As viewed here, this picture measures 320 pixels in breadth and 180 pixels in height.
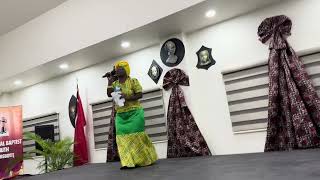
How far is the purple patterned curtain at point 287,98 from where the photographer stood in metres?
3.37

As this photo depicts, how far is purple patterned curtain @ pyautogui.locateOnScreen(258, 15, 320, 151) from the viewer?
3367mm

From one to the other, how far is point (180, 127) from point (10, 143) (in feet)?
8.60

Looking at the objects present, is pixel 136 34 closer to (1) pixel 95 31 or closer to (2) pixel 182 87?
(1) pixel 95 31

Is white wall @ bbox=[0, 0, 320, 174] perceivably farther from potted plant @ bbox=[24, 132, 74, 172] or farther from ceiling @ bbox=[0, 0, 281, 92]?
potted plant @ bbox=[24, 132, 74, 172]

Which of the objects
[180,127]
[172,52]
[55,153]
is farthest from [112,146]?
[172,52]

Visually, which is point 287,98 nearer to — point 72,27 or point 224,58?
point 224,58

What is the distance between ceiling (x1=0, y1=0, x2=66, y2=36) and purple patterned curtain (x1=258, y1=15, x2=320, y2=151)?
12.4 feet

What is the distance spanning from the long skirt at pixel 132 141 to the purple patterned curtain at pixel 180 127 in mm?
661

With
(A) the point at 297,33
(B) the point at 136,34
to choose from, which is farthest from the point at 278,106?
(B) the point at 136,34

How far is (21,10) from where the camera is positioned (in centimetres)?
541

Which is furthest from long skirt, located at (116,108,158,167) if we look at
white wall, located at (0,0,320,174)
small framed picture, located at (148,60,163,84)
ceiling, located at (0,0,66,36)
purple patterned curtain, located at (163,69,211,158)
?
ceiling, located at (0,0,66,36)

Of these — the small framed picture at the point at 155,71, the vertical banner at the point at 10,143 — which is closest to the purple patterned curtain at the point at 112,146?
the small framed picture at the point at 155,71

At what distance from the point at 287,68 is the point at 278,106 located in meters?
0.48

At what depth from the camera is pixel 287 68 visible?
356 cm
